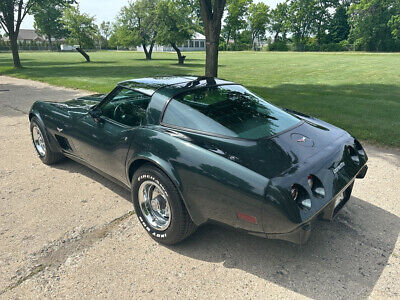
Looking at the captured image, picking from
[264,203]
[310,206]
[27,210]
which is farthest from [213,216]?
[27,210]

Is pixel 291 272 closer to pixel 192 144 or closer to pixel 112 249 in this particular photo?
pixel 192 144

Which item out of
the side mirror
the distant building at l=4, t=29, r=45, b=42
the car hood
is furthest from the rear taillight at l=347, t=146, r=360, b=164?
the distant building at l=4, t=29, r=45, b=42

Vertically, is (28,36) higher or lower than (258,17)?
lower

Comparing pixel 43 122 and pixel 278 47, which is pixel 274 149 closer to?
pixel 43 122

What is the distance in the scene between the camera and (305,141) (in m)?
2.66

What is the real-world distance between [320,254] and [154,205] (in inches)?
58.9

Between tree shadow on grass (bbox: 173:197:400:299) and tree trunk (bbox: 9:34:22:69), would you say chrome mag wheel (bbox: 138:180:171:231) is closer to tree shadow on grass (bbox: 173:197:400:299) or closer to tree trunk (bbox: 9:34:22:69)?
tree shadow on grass (bbox: 173:197:400:299)

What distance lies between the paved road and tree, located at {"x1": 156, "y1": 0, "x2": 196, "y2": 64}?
2564 cm

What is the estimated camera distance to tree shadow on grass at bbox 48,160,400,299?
2.26 metres

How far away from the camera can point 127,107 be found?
324 centimetres

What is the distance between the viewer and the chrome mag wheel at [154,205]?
273cm

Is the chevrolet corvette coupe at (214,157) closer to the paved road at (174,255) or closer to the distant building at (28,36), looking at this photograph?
the paved road at (174,255)

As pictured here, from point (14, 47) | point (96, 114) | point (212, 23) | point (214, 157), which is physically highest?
point (212, 23)

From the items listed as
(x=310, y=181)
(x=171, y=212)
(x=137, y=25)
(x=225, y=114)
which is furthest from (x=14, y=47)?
(x=310, y=181)
